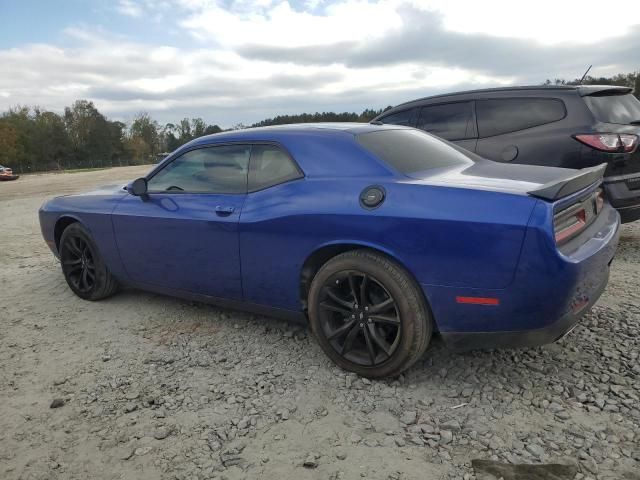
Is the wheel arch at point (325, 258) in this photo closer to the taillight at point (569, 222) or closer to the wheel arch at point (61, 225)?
the taillight at point (569, 222)

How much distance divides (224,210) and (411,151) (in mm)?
1291

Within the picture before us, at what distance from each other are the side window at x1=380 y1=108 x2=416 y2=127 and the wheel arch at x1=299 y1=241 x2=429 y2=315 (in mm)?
3839

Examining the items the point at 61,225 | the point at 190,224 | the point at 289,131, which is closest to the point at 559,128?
the point at 289,131

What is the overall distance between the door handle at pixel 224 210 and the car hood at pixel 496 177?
125cm

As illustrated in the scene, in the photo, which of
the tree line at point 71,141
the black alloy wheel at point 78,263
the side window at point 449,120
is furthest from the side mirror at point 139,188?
the tree line at point 71,141

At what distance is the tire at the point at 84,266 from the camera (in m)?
4.37

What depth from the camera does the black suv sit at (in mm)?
4539

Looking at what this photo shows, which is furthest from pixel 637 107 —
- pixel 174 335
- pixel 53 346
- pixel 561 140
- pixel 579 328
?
pixel 53 346

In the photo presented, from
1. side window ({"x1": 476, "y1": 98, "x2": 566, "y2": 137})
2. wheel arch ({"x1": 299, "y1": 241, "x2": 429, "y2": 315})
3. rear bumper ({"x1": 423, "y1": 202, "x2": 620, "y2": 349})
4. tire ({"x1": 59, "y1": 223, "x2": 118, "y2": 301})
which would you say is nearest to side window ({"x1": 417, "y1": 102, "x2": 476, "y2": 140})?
side window ({"x1": 476, "y1": 98, "x2": 566, "y2": 137})

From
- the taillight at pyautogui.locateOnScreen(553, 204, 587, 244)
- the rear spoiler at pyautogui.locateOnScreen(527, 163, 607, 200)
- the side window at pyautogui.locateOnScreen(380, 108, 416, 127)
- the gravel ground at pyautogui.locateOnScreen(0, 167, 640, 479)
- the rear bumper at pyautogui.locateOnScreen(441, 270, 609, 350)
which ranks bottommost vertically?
the gravel ground at pyautogui.locateOnScreen(0, 167, 640, 479)

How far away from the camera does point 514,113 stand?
5266mm

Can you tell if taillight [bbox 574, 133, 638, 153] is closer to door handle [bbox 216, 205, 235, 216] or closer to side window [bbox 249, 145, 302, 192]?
side window [bbox 249, 145, 302, 192]

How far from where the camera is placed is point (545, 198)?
2318 mm

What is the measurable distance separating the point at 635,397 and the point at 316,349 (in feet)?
5.92
